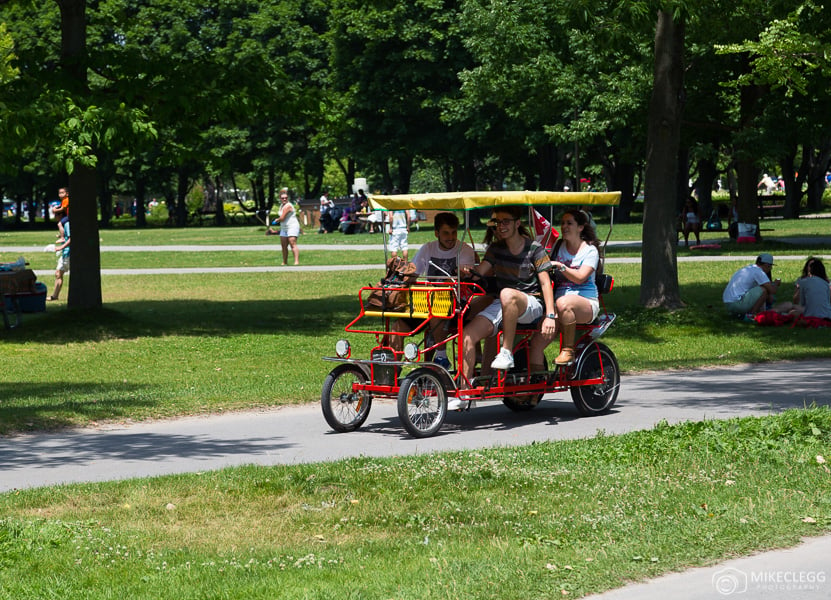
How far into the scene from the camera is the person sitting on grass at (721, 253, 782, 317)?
18.5 m

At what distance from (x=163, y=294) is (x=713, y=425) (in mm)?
17103

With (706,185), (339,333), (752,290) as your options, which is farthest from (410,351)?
(706,185)

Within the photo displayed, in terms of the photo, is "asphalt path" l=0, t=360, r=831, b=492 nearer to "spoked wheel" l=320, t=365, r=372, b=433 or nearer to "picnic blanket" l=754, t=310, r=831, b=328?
"spoked wheel" l=320, t=365, r=372, b=433

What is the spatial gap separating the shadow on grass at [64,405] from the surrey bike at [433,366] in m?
2.22

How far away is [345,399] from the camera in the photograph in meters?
10.9

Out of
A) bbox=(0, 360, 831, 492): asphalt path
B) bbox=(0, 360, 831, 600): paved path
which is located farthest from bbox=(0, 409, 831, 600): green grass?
bbox=(0, 360, 831, 492): asphalt path

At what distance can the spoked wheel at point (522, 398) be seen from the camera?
11578mm

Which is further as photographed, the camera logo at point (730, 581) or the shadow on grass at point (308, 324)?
the shadow on grass at point (308, 324)

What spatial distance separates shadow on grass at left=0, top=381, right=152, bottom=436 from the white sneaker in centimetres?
337

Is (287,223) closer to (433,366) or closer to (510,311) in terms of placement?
(510,311)

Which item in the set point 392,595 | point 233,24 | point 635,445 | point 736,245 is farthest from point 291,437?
point 233,24

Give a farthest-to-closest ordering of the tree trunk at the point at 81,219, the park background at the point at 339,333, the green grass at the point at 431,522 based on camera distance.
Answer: the tree trunk at the point at 81,219
the park background at the point at 339,333
the green grass at the point at 431,522

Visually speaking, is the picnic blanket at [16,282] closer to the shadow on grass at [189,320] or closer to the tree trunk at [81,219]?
the shadow on grass at [189,320]

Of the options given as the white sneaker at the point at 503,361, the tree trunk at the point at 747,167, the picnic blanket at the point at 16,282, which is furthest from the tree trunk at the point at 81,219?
the tree trunk at the point at 747,167
